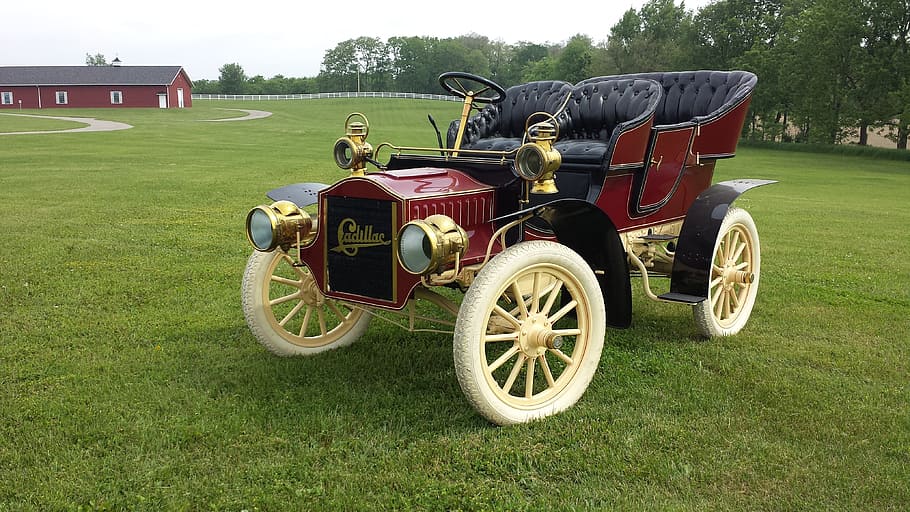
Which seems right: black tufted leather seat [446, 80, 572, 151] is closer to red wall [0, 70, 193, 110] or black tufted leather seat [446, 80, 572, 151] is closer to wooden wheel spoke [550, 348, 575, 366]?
wooden wheel spoke [550, 348, 575, 366]

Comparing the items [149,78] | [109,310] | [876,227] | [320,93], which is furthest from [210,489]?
[320,93]

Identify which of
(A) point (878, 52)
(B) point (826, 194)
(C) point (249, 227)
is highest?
(A) point (878, 52)

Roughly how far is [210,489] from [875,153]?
114 ft

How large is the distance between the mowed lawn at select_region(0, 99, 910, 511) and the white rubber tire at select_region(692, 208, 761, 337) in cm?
14

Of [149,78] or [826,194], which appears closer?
[826,194]

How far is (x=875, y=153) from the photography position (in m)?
31.7

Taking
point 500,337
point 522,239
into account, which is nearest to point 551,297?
point 500,337

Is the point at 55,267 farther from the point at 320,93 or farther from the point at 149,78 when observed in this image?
the point at 320,93

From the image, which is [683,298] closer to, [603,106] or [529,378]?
[529,378]

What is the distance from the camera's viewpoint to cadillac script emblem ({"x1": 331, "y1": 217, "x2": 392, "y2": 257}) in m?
3.85

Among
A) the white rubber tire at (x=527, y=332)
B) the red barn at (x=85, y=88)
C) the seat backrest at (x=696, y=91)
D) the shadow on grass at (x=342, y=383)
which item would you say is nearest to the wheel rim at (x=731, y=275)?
the seat backrest at (x=696, y=91)

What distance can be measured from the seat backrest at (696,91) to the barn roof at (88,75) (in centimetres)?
5642

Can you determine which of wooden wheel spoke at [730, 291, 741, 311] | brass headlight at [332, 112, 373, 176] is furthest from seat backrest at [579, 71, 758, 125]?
brass headlight at [332, 112, 373, 176]

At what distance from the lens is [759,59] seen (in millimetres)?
39812
